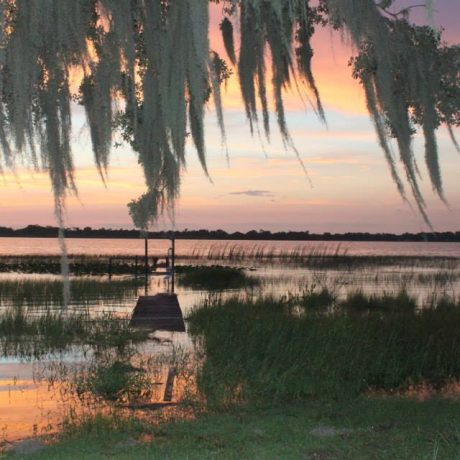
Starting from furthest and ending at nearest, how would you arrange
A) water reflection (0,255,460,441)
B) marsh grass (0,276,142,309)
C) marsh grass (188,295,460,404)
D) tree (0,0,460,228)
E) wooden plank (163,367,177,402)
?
marsh grass (0,276,142,309) → marsh grass (188,295,460,404) → wooden plank (163,367,177,402) → water reflection (0,255,460,441) → tree (0,0,460,228)

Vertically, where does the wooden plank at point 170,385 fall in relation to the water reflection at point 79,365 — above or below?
above

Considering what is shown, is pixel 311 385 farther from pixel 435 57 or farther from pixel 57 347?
pixel 57 347

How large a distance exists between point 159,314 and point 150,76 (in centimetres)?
1683

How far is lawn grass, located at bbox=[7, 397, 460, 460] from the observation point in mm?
6889

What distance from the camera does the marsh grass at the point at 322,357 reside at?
388 inches

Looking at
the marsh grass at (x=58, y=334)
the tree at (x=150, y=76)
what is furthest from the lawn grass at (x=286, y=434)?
the marsh grass at (x=58, y=334)

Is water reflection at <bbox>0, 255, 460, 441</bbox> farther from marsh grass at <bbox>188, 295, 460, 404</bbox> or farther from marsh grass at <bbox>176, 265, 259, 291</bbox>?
marsh grass at <bbox>176, 265, 259, 291</bbox>

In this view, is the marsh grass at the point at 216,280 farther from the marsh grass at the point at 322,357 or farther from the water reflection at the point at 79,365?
the marsh grass at the point at 322,357

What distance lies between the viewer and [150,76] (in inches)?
132

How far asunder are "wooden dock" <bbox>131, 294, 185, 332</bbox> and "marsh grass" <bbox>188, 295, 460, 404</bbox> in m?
4.39

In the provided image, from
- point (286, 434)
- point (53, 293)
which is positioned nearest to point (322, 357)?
point (286, 434)

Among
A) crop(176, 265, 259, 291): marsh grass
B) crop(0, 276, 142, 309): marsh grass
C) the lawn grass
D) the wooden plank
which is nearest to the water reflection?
the wooden plank

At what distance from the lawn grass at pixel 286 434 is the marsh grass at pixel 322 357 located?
71 cm

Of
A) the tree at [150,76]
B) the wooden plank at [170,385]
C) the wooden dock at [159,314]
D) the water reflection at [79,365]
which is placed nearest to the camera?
the tree at [150,76]
